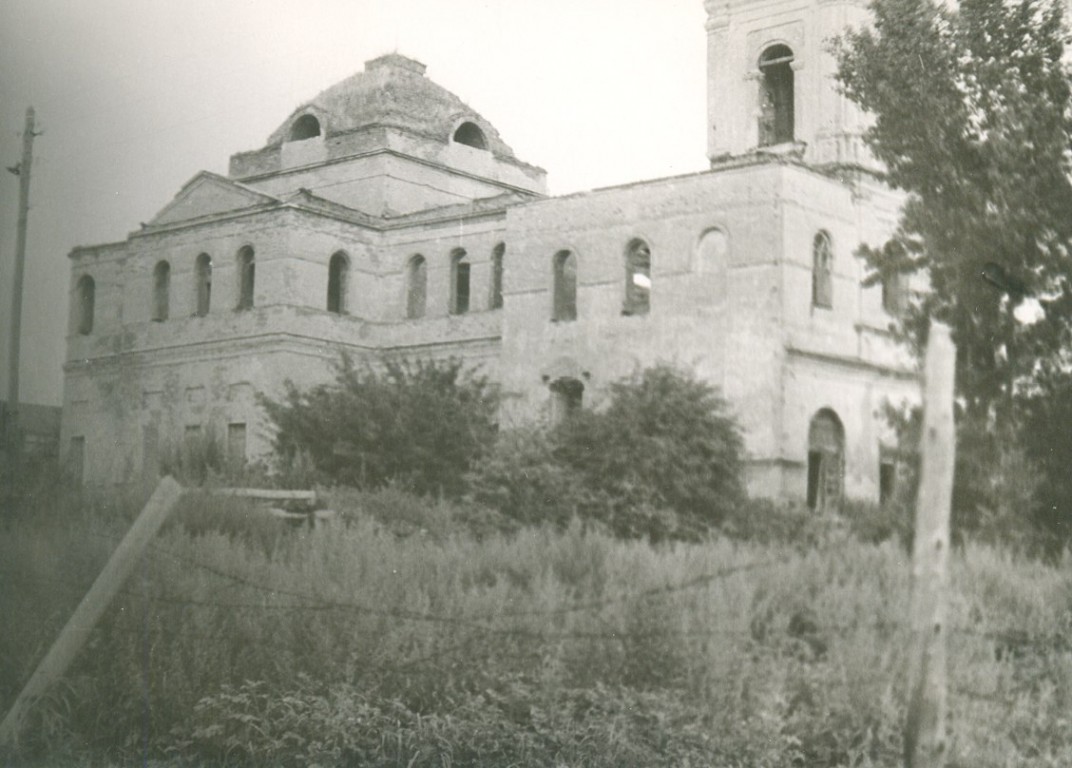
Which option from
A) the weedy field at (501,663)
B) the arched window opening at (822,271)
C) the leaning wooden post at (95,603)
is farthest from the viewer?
the arched window opening at (822,271)

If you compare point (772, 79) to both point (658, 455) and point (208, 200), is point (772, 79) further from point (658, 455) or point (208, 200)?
point (658, 455)

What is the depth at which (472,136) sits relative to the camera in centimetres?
2708

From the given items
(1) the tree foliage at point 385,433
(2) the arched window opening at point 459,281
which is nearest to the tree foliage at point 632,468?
(1) the tree foliage at point 385,433

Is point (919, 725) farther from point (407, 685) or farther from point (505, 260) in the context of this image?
point (505, 260)

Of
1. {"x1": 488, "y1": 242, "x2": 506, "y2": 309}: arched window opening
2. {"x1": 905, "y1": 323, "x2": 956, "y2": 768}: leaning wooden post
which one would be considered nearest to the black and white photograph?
{"x1": 905, "y1": 323, "x2": 956, "y2": 768}: leaning wooden post

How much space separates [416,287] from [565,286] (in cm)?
380

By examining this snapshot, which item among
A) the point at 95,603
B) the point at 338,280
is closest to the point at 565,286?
the point at 338,280

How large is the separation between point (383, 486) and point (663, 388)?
132 inches

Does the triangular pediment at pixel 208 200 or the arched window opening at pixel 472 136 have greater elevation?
the arched window opening at pixel 472 136

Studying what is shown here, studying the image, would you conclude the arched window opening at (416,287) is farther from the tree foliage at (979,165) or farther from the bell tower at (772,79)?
the tree foliage at (979,165)

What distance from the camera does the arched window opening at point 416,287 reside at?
24.7 meters

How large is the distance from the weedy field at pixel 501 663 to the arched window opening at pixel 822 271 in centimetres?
780

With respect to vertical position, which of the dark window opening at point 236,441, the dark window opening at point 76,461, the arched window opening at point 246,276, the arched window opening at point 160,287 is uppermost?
the arched window opening at point 246,276

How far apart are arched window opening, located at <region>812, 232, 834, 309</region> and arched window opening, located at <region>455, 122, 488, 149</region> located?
1003cm
